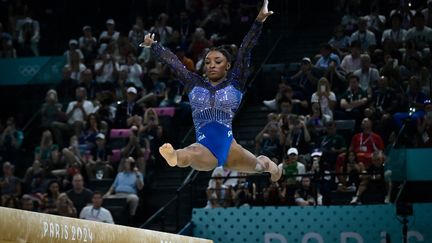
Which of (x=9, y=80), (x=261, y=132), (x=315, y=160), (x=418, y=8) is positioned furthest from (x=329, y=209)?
(x=9, y=80)

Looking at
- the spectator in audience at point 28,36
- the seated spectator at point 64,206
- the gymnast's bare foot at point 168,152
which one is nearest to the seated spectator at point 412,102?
the seated spectator at point 64,206

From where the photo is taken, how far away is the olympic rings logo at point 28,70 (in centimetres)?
2003

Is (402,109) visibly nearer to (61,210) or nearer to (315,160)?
(315,160)

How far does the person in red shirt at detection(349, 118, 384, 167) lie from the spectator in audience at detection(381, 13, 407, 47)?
7.65 feet

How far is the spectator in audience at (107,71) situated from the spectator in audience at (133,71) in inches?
11.2

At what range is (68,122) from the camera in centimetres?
1875

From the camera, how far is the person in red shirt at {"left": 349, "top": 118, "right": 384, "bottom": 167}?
1520 centimetres

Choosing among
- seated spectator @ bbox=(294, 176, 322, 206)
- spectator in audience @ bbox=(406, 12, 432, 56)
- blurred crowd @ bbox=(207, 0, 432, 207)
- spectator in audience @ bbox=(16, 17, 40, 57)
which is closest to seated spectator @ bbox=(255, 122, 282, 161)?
blurred crowd @ bbox=(207, 0, 432, 207)

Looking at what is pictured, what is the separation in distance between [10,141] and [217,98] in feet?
32.8

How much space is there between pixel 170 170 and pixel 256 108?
1.98m

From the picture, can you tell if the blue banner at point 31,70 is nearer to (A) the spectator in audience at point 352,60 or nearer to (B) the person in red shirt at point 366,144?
(A) the spectator in audience at point 352,60

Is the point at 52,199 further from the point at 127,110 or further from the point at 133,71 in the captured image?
the point at 133,71

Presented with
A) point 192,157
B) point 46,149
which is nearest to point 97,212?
point 46,149

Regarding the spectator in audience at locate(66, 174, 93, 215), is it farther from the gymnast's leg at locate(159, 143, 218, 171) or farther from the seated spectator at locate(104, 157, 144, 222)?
the gymnast's leg at locate(159, 143, 218, 171)
